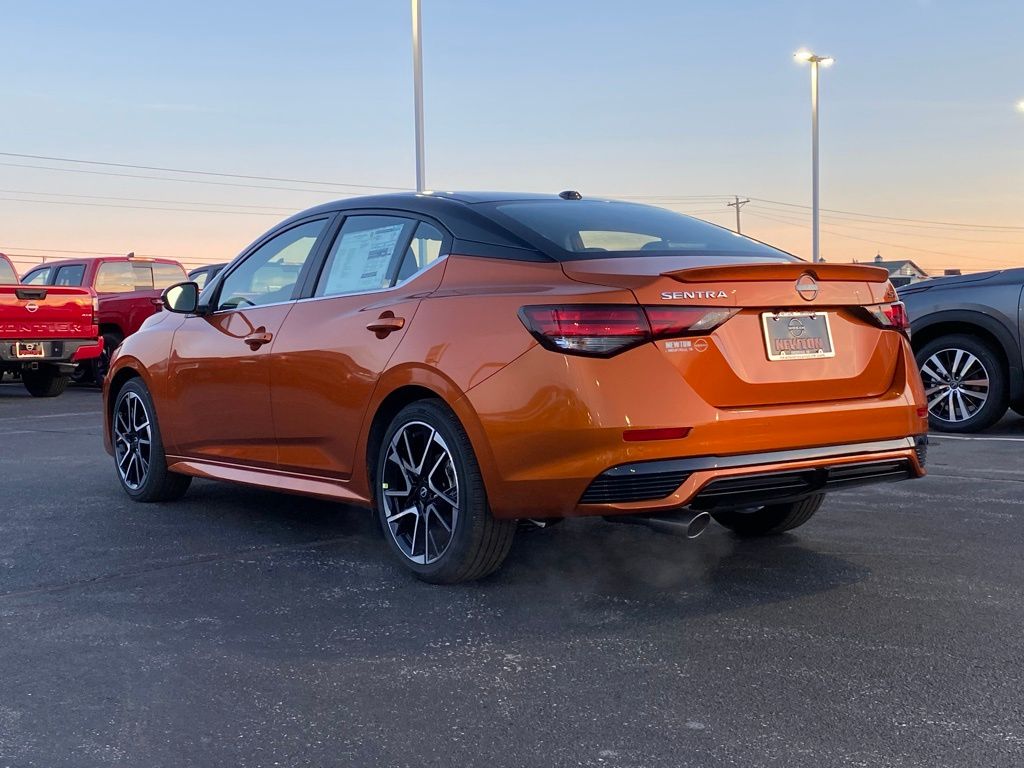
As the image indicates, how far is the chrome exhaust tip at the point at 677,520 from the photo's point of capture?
400 cm

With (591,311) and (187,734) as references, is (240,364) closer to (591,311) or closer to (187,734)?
(591,311)

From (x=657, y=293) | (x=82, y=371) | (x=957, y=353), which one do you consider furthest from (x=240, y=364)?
(x=82, y=371)

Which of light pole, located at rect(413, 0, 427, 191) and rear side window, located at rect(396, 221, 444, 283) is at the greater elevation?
light pole, located at rect(413, 0, 427, 191)

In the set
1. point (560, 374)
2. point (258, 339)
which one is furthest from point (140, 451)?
point (560, 374)

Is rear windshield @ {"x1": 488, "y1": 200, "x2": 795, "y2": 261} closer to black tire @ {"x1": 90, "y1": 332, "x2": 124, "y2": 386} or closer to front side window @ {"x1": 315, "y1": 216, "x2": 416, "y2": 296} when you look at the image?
front side window @ {"x1": 315, "y1": 216, "x2": 416, "y2": 296}

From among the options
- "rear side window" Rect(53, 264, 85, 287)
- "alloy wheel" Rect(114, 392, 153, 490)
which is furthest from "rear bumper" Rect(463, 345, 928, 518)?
"rear side window" Rect(53, 264, 85, 287)

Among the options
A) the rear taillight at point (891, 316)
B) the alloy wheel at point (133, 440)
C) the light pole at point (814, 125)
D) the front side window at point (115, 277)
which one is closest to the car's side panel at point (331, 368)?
the alloy wheel at point (133, 440)

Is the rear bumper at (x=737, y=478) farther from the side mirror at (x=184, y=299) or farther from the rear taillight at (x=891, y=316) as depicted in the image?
the side mirror at (x=184, y=299)

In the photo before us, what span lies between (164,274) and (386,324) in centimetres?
1358

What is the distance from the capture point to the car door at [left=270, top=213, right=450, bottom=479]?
183 inches

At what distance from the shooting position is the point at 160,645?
381 cm

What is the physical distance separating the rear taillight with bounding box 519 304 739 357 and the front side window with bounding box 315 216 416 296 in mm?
1120

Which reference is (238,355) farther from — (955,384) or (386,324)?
(955,384)

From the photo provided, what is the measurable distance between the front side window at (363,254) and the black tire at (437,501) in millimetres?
692
